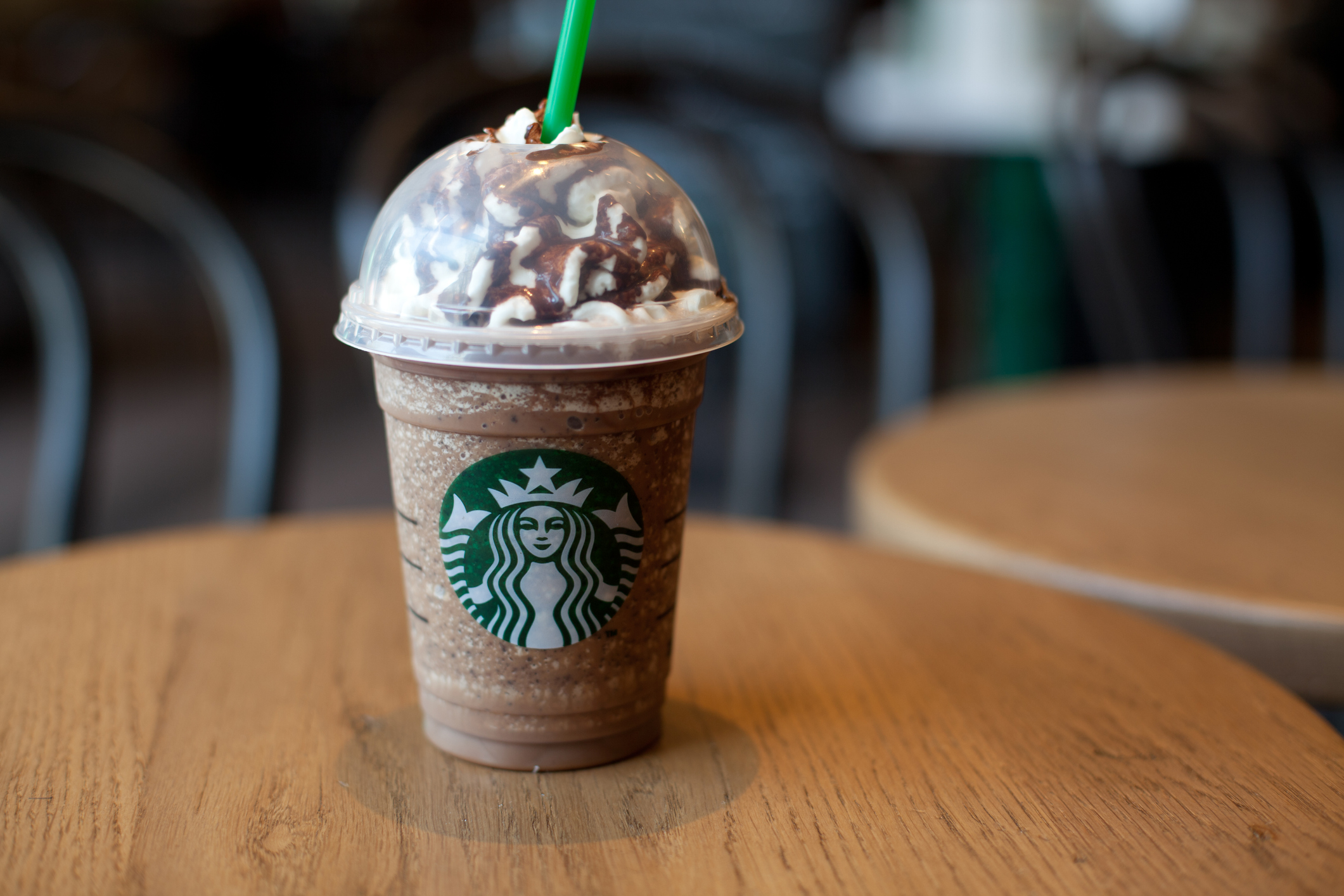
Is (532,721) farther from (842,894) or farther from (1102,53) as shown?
(1102,53)

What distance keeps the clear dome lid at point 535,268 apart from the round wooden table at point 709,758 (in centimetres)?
19

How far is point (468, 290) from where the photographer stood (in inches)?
17.6

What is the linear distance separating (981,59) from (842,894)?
120 inches

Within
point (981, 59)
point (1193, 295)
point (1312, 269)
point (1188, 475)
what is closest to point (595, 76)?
point (1188, 475)

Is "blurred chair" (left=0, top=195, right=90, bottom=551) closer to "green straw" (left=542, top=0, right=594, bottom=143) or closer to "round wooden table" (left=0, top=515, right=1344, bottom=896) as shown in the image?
"round wooden table" (left=0, top=515, right=1344, bottom=896)

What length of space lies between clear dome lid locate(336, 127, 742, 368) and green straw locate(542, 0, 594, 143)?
0.02 meters

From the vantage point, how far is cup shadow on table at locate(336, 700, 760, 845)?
46 centimetres

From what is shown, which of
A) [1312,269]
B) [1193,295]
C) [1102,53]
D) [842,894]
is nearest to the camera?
[842,894]

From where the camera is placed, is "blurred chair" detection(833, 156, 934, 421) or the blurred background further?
"blurred chair" detection(833, 156, 934, 421)

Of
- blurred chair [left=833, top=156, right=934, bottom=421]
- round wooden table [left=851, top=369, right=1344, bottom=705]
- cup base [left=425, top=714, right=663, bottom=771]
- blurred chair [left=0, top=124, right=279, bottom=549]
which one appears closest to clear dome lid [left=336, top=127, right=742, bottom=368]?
cup base [left=425, top=714, right=663, bottom=771]

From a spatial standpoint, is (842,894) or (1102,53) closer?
(842,894)

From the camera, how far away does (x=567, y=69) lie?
18.8 inches

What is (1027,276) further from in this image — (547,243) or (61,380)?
(547,243)

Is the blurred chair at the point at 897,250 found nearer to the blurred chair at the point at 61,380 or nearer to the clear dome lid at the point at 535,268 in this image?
the blurred chair at the point at 61,380
